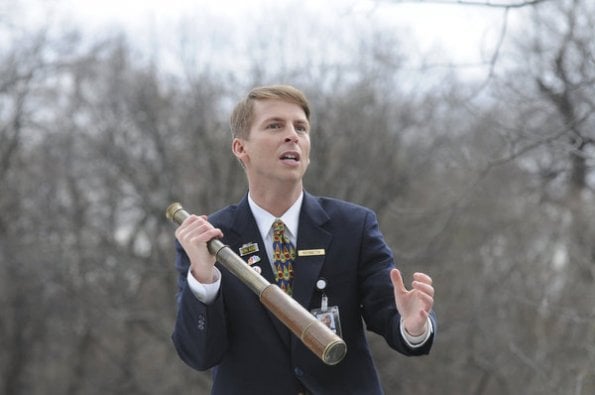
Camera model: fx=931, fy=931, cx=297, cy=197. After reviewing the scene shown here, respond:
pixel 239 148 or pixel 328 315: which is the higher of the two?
pixel 239 148

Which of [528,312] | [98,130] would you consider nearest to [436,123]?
[528,312]

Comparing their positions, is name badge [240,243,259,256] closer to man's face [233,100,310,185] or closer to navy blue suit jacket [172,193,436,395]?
navy blue suit jacket [172,193,436,395]

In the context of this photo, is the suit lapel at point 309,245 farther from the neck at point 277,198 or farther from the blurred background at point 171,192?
the blurred background at point 171,192

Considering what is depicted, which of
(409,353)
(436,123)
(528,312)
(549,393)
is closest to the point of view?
(409,353)

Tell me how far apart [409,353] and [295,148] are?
35.6 inches

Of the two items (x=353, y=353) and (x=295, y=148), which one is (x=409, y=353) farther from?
(x=295, y=148)

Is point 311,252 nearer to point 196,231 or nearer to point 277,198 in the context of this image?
point 277,198

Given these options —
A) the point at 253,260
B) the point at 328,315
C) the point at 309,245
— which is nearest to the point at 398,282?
the point at 328,315

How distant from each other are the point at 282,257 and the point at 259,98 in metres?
0.64

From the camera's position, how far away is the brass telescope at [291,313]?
9.48 ft

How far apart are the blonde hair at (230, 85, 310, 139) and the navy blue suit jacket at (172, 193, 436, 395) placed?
37 cm

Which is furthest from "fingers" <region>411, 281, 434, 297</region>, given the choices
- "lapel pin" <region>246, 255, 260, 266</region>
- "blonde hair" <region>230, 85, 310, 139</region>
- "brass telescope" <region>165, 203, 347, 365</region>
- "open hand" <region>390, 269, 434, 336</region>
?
"blonde hair" <region>230, 85, 310, 139</region>

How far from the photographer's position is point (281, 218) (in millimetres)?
3658

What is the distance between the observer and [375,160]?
947 inches
